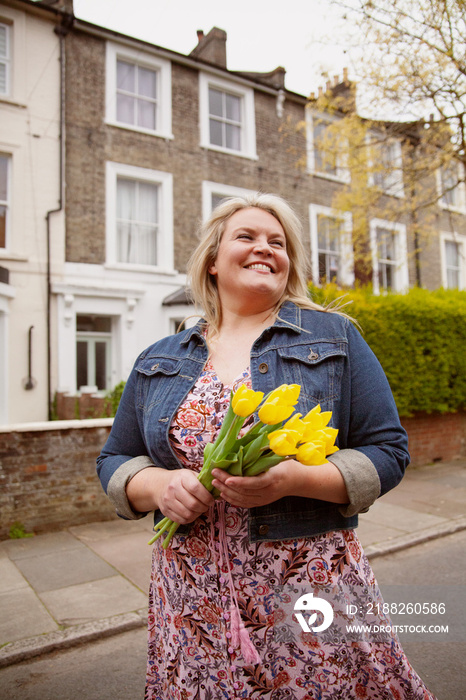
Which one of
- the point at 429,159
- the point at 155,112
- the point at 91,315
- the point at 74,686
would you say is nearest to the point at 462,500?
the point at 74,686

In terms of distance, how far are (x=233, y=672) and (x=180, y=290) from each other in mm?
11349

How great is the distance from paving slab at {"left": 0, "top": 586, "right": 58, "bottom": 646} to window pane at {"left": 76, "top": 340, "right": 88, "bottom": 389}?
7891 mm

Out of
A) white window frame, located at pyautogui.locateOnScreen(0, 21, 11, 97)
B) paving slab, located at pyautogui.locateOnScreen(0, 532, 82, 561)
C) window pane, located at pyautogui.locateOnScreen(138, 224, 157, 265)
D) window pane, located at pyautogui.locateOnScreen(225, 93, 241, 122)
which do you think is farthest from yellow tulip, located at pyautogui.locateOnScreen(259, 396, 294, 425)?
window pane, located at pyautogui.locateOnScreen(225, 93, 241, 122)

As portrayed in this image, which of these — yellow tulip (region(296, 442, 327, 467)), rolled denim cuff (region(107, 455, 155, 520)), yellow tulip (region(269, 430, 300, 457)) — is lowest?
rolled denim cuff (region(107, 455, 155, 520))

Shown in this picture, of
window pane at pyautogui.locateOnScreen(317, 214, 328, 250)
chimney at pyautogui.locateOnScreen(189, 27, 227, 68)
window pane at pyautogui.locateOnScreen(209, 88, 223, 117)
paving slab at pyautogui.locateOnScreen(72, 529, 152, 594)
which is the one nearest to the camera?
paving slab at pyautogui.locateOnScreen(72, 529, 152, 594)

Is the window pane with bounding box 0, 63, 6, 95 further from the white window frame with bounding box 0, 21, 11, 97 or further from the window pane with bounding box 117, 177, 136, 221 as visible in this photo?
the window pane with bounding box 117, 177, 136, 221

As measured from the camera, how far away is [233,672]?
1405mm

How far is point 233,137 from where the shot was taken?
13969 mm

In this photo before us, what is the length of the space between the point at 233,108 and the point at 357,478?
47.2 ft

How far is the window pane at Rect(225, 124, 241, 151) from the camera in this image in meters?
13.9

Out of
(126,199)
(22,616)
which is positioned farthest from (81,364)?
(22,616)

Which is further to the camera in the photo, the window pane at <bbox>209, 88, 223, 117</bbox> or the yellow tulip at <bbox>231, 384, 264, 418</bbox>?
the window pane at <bbox>209, 88, 223, 117</bbox>

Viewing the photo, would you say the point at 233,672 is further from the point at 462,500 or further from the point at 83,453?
the point at 462,500

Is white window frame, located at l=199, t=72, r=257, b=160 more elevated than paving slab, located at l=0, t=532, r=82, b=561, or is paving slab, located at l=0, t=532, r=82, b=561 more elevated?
white window frame, located at l=199, t=72, r=257, b=160
